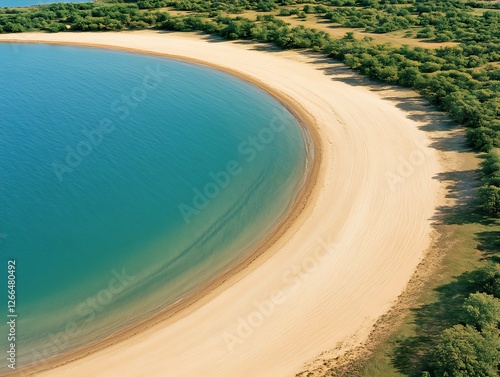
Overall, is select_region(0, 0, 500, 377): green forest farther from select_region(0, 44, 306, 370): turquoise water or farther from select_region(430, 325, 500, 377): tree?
select_region(0, 44, 306, 370): turquoise water

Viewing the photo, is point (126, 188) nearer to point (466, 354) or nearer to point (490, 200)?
point (490, 200)

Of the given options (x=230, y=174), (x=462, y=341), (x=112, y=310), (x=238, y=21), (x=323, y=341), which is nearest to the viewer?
(x=462, y=341)

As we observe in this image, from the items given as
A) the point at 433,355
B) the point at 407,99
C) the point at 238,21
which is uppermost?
the point at 238,21

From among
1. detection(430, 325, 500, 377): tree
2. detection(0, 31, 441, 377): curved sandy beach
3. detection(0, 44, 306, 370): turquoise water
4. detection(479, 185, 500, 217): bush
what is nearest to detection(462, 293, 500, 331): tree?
detection(430, 325, 500, 377): tree

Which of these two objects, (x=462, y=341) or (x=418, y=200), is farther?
(x=418, y=200)

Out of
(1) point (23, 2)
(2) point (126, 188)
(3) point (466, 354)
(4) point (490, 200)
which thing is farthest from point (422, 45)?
(1) point (23, 2)

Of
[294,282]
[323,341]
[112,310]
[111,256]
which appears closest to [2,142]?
[111,256]

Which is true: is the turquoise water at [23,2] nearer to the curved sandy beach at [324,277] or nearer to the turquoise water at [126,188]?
the turquoise water at [126,188]

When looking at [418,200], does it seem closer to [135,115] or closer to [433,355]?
[433,355]
